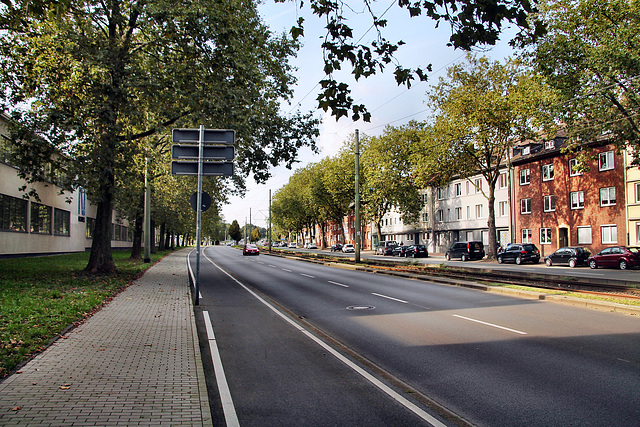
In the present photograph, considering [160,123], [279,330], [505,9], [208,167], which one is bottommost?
[279,330]

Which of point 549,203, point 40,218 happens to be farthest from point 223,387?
point 549,203

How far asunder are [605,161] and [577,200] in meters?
4.15

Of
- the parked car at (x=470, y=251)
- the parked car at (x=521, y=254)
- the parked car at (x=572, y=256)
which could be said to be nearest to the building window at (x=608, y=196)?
the parked car at (x=521, y=254)

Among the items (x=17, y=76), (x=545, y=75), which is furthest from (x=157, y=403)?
(x=545, y=75)

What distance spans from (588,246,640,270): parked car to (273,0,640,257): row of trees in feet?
19.3

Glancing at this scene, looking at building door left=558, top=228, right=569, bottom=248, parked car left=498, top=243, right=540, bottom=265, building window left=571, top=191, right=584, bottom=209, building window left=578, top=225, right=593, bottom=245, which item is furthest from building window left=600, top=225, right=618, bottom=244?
parked car left=498, top=243, right=540, bottom=265

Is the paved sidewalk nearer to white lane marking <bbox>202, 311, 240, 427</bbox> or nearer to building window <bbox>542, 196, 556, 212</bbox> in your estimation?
white lane marking <bbox>202, 311, 240, 427</bbox>

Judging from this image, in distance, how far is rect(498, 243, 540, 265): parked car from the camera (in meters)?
34.5

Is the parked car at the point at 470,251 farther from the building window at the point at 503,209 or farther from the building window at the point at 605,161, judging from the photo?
the building window at the point at 605,161

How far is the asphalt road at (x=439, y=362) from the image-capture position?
178 inches

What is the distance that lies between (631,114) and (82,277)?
28365 mm

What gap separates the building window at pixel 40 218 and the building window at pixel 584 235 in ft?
138

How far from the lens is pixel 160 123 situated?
16.4 metres

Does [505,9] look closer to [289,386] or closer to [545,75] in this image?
[289,386]
